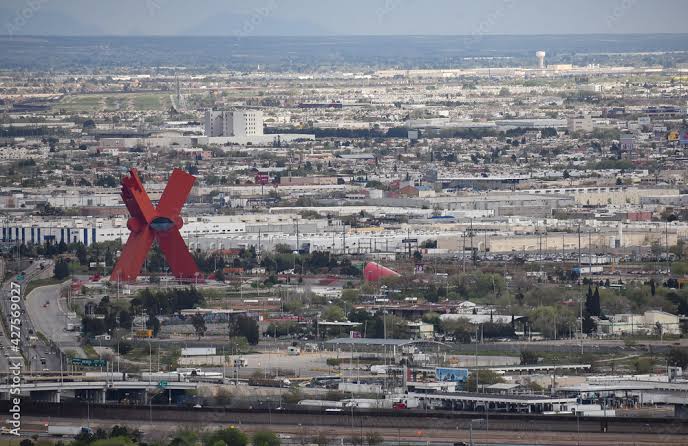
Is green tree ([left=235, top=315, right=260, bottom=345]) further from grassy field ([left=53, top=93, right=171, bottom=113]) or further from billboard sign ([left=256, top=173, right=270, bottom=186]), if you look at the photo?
grassy field ([left=53, top=93, right=171, bottom=113])

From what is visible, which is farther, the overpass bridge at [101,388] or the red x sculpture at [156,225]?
the red x sculpture at [156,225]

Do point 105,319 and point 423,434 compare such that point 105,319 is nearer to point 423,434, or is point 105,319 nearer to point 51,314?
point 51,314

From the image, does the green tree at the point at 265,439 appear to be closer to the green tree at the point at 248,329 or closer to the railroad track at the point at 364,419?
the railroad track at the point at 364,419

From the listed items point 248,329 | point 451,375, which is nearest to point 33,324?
point 248,329

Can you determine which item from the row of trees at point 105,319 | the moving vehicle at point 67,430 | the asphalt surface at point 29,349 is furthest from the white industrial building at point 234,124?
the moving vehicle at point 67,430

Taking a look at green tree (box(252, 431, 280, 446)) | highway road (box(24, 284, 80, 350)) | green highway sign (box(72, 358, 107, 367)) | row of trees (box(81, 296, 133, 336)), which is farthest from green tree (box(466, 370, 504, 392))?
row of trees (box(81, 296, 133, 336))

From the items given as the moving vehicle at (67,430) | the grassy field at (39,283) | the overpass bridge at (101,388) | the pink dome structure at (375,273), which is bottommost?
the moving vehicle at (67,430)

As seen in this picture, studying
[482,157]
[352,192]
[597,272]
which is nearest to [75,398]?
[597,272]
